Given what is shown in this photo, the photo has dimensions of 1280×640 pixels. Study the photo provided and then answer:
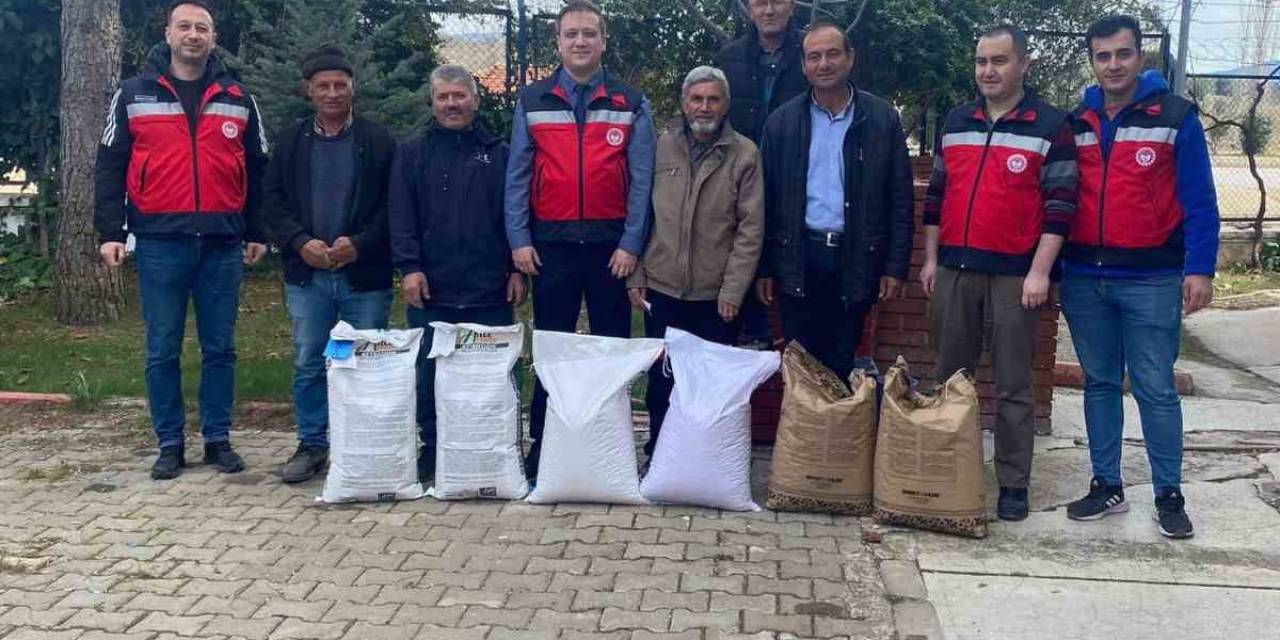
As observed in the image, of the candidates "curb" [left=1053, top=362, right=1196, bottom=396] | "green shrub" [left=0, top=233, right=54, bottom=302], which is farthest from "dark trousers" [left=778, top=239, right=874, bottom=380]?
"green shrub" [left=0, top=233, right=54, bottom=302]

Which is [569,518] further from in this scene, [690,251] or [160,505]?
[160,505]

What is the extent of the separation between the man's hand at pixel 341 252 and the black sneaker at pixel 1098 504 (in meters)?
2.96

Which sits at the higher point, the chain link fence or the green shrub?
the chain link fence

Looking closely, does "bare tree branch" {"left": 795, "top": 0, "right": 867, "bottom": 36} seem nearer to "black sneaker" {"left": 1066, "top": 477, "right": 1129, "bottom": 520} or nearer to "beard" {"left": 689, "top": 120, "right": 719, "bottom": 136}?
"beard" {"left": 689, "top": 120, "right": 719, "bottom": 136}

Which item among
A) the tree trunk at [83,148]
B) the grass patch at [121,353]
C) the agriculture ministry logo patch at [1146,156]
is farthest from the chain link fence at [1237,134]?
the tree trunk at [83,148]

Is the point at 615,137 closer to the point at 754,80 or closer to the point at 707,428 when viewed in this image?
the point at 754,80

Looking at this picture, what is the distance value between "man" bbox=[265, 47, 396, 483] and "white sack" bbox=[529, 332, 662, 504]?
0.83 meters

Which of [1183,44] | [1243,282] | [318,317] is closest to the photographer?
[318,317]

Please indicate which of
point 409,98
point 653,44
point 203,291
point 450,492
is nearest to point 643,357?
point 450,492

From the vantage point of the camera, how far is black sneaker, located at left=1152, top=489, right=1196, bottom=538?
4.12m

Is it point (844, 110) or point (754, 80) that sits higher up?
point (754, 80)

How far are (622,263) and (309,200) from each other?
4.25ft

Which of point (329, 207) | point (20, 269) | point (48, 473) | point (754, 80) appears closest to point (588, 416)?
point (329, 207)

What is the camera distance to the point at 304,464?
484 centimetres
